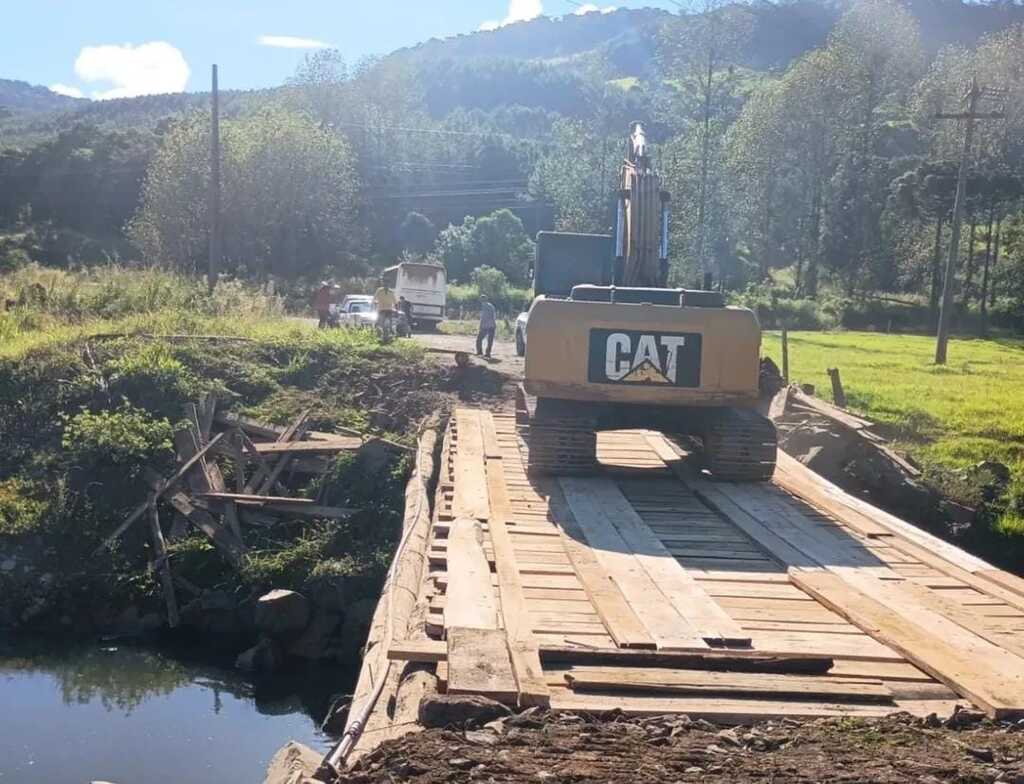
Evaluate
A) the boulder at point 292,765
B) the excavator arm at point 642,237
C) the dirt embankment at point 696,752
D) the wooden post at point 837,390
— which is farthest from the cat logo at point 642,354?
the wooden post at point 837,390

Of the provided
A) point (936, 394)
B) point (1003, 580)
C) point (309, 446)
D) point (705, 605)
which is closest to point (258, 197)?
point (936, 394)

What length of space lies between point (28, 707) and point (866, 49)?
177 ft

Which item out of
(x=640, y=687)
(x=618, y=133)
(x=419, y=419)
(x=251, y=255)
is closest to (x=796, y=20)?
(x=618, y=133)

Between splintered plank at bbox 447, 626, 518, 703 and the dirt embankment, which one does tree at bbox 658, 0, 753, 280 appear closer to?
splintered plank at bbox 447, 626, 518, 703

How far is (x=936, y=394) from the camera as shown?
72.3 feet

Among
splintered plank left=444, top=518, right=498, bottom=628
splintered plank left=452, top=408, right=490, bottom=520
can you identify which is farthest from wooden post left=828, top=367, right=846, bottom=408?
→ splintered plank left=444, top=518, right=498, bottom=628

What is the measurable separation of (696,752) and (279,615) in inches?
389

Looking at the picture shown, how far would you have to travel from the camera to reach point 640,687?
218 inches

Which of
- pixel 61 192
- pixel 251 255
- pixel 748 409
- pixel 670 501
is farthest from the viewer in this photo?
pixel 61 192

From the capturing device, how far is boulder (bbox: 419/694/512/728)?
5074mm

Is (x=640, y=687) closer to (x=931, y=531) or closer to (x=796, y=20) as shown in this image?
(x=931, y=531)

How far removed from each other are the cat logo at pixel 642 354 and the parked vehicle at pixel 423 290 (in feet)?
91.8

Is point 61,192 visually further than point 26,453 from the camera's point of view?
Yes

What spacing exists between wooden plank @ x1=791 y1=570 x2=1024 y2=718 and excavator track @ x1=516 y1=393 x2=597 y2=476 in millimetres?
3798
